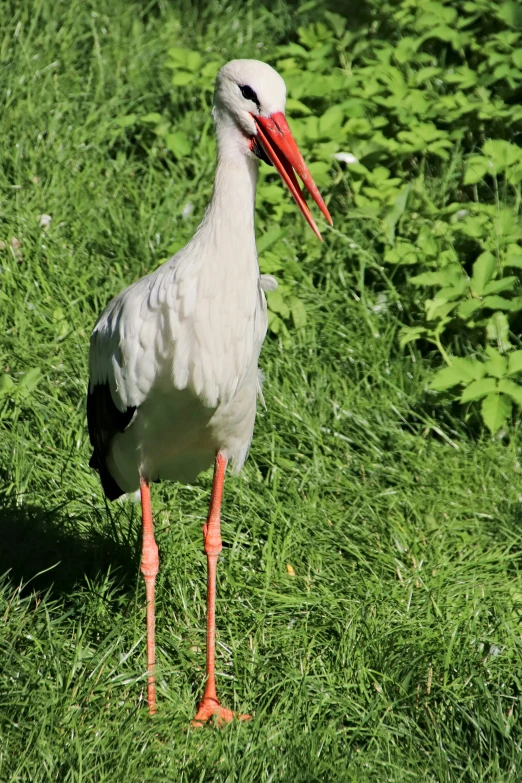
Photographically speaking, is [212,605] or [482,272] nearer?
[212,605]

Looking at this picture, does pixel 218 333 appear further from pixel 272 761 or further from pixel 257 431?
pixel 257 431

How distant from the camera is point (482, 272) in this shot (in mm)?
4180

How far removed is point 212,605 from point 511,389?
1.47 metres

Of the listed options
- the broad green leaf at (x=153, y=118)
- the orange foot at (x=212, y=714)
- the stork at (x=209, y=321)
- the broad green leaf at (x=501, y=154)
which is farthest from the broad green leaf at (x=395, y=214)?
the orange foot at (x=212, y=714)

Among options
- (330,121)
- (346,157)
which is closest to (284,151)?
(346,157)

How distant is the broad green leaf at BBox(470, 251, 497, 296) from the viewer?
4168 mm

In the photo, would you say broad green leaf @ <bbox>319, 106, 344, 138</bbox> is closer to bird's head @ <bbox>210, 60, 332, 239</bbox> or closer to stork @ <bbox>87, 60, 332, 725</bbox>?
stork @ <bbox>87, 60, 332, 725</bbox>

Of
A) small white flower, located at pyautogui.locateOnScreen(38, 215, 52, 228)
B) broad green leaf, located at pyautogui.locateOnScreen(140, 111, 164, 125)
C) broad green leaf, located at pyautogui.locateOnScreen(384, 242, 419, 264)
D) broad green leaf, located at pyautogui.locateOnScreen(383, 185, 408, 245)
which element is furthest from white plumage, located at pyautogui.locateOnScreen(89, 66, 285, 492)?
broad green leaf, located at pyautogui.locateOnScreen(140, 111, 164, 125)

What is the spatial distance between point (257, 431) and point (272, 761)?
1.63 m

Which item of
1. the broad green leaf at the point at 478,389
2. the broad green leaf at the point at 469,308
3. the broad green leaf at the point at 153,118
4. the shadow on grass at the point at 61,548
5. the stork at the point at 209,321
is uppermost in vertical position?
the stork at the point at 209,321

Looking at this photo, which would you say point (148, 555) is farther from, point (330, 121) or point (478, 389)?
point (330, 121)

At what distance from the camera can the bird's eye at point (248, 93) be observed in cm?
264

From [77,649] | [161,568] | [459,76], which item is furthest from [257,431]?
[459,76]

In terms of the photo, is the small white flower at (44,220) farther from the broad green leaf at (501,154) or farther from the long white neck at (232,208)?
the long white neck at (232,208)
